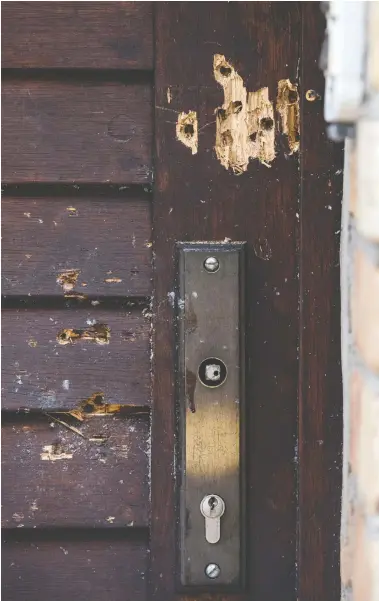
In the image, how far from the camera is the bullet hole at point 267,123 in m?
0.86

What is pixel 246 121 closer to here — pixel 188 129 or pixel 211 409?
pixel 188 129

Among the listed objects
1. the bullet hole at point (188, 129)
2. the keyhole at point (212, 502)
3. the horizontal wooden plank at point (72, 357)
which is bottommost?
the keyhole at point (212, 502)

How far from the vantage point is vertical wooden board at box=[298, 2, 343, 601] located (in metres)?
0.86

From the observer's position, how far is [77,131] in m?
0.86

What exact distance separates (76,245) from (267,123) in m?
0.26

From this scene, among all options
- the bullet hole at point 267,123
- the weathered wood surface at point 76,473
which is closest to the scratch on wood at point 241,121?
the bullet hole at point 267,123

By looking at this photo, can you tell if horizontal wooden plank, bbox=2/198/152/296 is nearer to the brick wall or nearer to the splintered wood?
the splintered wood

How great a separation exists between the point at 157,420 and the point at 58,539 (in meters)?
0.19

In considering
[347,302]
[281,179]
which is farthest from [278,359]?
[281,179]

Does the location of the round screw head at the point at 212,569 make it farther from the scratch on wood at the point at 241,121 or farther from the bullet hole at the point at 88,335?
the scratch on wood at the point at 241,121

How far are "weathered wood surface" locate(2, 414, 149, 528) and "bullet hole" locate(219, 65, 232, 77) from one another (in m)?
0.42

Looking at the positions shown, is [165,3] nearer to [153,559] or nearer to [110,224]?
[110,224]

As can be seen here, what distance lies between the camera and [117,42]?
86cm

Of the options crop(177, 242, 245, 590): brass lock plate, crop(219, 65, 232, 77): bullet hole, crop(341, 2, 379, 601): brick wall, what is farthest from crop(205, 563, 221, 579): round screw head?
crop(219, 65, 232, 77): bullet hole
